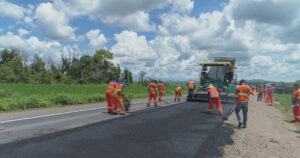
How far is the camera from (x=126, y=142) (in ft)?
16.9

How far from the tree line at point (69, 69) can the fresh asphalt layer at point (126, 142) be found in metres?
50.6

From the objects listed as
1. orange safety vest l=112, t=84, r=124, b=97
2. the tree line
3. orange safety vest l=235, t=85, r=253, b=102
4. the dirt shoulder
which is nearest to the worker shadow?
the dirt shoulder

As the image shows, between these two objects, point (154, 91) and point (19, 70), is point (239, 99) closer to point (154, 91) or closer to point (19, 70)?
point (154, 91)

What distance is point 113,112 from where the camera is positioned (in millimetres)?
9305

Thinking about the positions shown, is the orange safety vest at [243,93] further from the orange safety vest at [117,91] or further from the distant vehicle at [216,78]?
the distant vehicle at [216,78]

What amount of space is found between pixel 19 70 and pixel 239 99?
62.5 meters

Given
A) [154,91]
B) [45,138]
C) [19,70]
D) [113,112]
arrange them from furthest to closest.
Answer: [19,70] → [154,91] → [113,112] → [45,138]

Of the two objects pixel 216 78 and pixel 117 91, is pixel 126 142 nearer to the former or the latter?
pixel 117 91

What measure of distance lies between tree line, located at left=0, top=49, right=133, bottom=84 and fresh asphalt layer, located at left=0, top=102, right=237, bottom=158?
166ft

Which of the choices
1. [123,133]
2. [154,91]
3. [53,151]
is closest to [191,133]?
[123,133]

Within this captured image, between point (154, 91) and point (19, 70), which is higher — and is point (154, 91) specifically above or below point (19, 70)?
below

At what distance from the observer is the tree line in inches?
2229

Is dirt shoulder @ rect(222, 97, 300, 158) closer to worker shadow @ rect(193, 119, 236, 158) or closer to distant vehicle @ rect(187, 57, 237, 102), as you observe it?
worker shadow @ rect(193, 119, 236, 158)

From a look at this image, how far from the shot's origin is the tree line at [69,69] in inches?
2229
